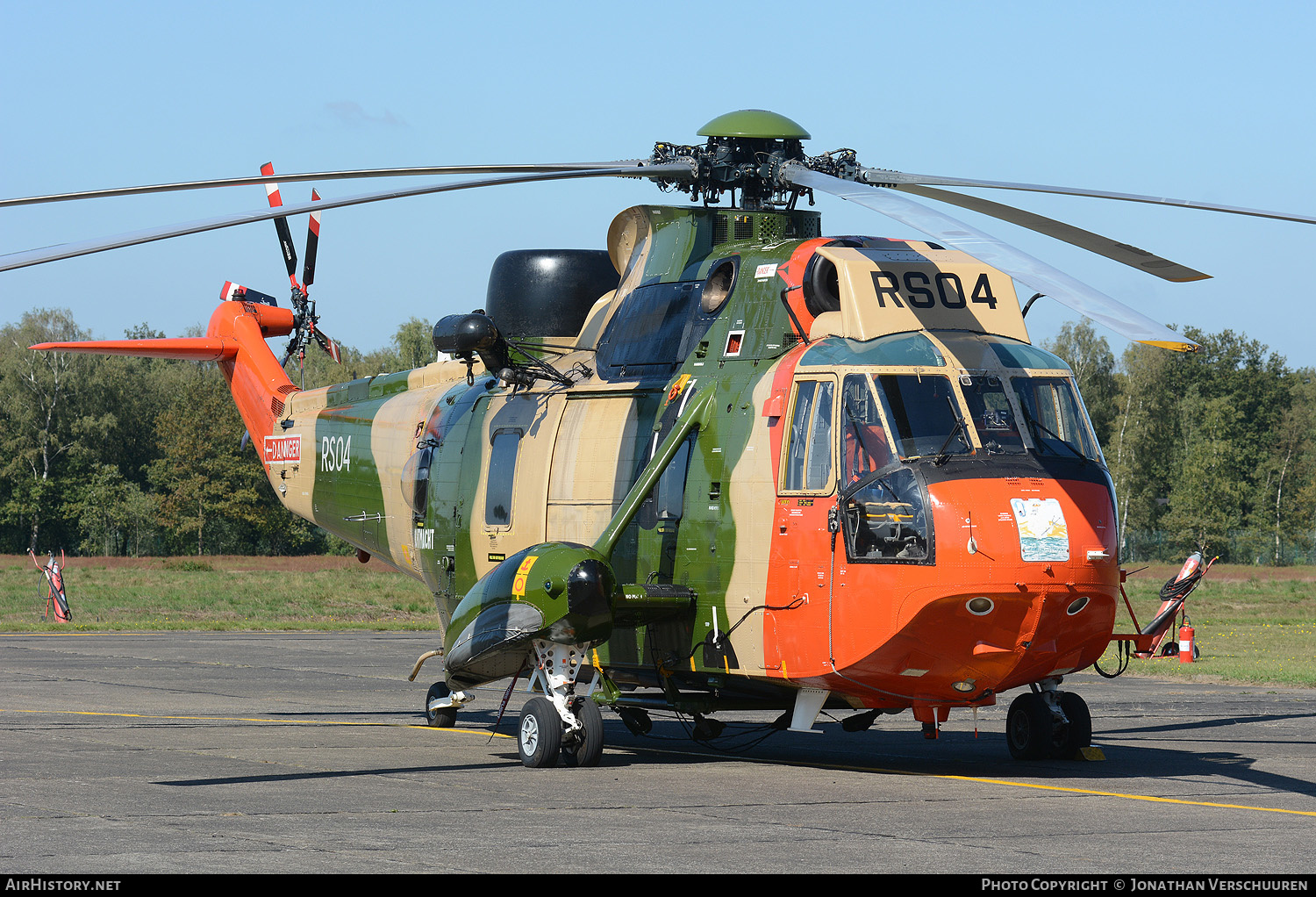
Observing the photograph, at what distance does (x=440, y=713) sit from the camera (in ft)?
52.4

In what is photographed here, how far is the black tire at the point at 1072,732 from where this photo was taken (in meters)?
12.9

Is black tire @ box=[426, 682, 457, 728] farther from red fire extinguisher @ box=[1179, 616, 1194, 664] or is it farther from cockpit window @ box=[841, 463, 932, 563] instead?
red fire extinguisher @ box=[1179, 616, 1194, 664]

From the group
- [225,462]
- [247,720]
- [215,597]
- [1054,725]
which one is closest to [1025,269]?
[1054,725]

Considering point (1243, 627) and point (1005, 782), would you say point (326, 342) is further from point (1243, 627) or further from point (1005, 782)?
point (1243, 627)

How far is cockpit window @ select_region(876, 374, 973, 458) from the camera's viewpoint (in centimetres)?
1101

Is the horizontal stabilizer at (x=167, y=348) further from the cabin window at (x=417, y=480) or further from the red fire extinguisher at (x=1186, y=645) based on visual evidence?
the red fire extinguisher at (x=1186, y=645)

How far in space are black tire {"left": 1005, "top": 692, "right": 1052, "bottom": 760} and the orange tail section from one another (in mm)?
10922

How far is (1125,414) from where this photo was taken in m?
81.4

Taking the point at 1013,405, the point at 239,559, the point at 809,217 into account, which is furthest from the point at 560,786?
the point at 239,559

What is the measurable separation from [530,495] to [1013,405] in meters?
4.91

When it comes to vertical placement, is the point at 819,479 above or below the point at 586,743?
above

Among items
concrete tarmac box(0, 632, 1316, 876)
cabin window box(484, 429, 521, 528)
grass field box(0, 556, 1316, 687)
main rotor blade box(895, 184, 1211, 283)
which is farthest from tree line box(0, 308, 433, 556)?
main rotor blade box(895, 184, 1211, 283)

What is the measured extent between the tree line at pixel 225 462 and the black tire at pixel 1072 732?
66316 millimetres

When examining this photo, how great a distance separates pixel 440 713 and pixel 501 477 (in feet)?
9.72
